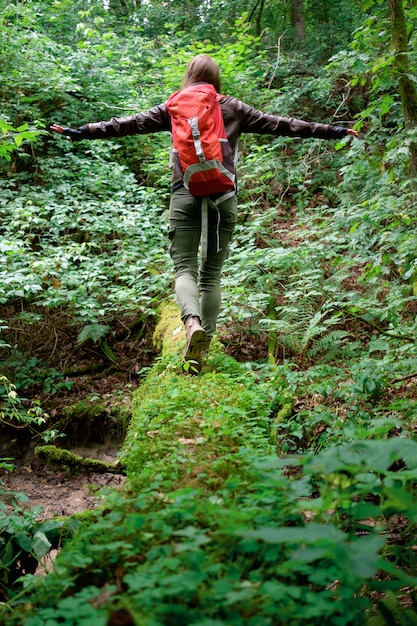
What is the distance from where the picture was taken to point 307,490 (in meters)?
1.85

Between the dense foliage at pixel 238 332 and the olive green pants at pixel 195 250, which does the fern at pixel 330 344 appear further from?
the olive green pants at pixel 195 250

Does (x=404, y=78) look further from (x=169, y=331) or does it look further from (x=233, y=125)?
(x=169, y=331)

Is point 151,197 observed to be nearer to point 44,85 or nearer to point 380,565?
point 44,85

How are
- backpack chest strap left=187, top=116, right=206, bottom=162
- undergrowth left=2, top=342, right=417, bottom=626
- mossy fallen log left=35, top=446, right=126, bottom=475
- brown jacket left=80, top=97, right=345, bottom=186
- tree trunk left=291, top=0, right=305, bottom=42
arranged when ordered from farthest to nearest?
tree trunk left=291, top=0, right=305, bottom=42
mossy fallen log left=35, top=446, right=126, bottom=475
brown jacket left=80, top=97, right=345, bottom=186
backpack chest strap left=187, top=116, right=206, bottom=162
undergrowth left=2, top=342, right=417, bottom=626

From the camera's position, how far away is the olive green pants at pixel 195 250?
12.4 feet

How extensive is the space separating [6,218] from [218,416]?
5224 millimetres

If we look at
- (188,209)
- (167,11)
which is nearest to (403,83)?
(188,209)

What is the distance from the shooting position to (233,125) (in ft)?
12.8

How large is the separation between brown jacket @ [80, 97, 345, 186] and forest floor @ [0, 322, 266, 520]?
2.65m

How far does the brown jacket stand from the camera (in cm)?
388

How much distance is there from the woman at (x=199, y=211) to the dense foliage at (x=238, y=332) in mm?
469

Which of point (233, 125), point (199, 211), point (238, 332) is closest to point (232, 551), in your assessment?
point (199, 211)

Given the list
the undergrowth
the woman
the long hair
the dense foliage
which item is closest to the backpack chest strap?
the woman

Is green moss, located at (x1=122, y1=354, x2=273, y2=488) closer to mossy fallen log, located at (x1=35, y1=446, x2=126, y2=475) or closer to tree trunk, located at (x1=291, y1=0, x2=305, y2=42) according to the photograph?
mossy fallen log, located at (x1=35, y1=446, x2=126, y2=475)
